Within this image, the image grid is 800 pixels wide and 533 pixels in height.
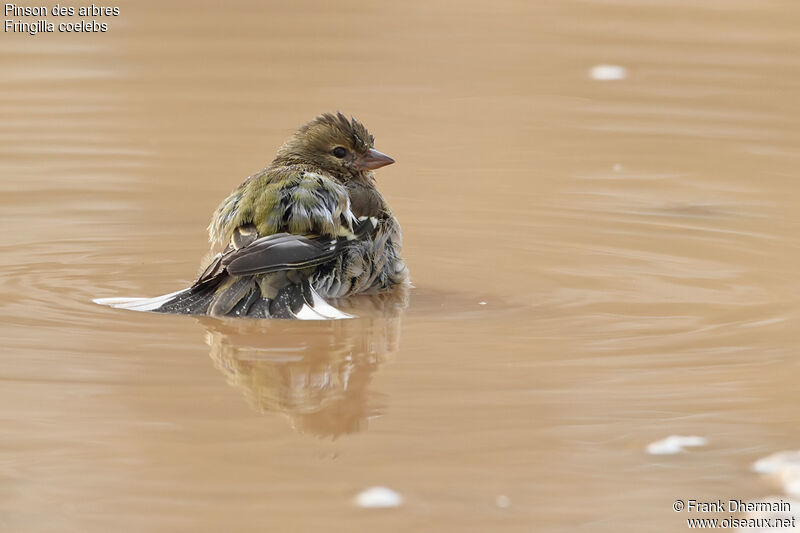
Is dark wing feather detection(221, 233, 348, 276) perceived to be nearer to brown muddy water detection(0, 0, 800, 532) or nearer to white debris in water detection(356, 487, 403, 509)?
brown muddy water detection(0, 0, 800, 532)

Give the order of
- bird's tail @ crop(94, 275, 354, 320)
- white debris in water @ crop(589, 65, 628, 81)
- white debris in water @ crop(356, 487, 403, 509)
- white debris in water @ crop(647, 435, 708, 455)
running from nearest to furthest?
white debris in water @ crop(356, 487, 403, 509)
white debris in water @ crop(647, 435, 708, 455)
bird's tail @ crop(94, 275, 354, 320)
white debris in water @ crop(589, 65, 628, 81)

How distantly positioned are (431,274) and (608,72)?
4.74 meters

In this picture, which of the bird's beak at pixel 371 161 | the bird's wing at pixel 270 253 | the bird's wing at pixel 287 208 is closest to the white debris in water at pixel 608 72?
the bird's beak at pixel 371 161

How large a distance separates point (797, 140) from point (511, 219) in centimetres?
263

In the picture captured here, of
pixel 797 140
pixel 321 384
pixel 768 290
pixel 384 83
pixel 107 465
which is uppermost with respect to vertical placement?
pixel 384 83

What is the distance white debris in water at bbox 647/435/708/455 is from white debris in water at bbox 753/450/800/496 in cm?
20

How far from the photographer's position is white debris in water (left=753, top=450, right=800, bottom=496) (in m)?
3.47

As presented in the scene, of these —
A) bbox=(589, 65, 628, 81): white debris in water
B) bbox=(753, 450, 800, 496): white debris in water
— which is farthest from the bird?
bbox=(589, 65, 628, 81): white debris in water

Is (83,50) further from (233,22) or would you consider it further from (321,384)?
(321,384)

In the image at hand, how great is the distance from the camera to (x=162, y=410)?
13.1 ft

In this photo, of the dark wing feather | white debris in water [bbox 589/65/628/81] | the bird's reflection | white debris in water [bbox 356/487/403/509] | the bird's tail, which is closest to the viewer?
white debris in water [bbox 356/487/403/509]

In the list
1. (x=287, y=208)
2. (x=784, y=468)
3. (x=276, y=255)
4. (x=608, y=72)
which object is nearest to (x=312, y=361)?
(x=276, y=255)

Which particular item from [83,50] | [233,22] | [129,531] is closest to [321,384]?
[129,531]

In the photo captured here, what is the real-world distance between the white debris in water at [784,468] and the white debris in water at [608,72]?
6602 millimetres
